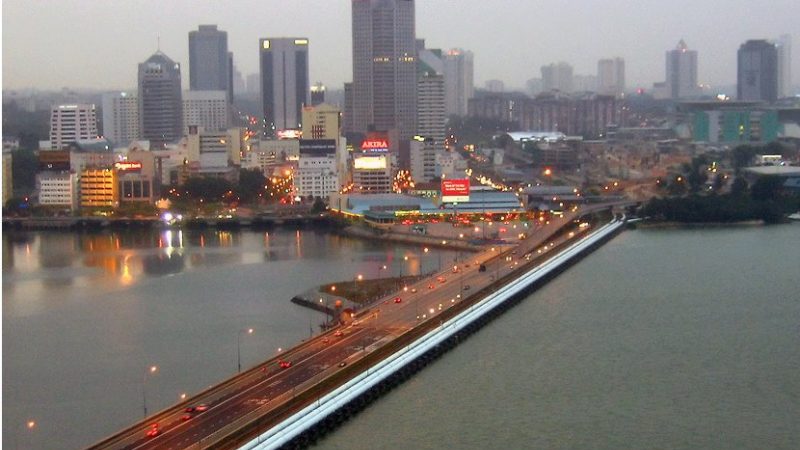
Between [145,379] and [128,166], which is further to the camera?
[128,166]

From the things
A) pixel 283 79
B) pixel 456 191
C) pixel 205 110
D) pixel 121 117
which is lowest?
pixel 456 191

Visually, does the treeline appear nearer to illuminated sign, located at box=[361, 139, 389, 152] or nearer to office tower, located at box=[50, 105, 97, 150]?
illuminated sign, located at box=[361, 139, 389, 152]

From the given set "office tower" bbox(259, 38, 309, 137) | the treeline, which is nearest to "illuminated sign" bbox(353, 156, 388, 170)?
the treeline

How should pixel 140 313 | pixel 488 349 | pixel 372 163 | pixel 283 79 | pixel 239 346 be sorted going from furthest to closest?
pixel 283 79, pixel 372 163, pixel 140 313, pixel 488 349, pixel 239 346

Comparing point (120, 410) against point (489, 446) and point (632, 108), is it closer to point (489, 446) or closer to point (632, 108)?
point (489, 446)

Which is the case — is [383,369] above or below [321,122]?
below

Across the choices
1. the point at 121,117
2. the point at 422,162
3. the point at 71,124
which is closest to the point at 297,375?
the point at 422,162

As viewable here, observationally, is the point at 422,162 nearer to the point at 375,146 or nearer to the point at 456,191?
the point at 375,146

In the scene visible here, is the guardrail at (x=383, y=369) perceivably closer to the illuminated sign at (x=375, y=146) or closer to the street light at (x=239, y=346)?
the street light at (x=239, y=346)
